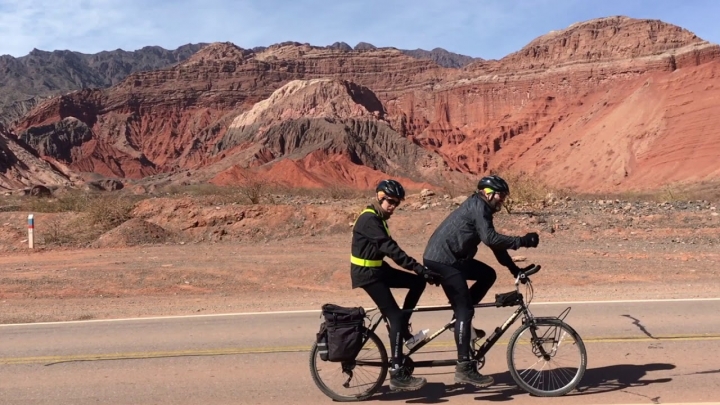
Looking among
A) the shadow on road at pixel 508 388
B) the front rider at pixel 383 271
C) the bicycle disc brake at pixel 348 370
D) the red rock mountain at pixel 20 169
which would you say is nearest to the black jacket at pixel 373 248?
the front rider at pixel 383 271

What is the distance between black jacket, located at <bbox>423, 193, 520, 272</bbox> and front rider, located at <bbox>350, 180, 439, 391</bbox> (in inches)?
10.1

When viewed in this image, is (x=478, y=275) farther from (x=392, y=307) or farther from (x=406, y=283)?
(x=392, y=307)

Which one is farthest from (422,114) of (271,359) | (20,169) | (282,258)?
(271,359)

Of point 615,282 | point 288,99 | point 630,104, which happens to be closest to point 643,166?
point 630,104

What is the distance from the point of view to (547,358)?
5859mm

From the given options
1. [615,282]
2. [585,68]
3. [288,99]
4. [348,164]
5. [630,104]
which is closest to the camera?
[615,282]

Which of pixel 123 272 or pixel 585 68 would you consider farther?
pixel 585 68

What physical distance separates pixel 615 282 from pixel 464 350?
7.97 m

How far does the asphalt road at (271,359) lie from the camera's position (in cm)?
596

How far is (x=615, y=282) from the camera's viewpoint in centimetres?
1255

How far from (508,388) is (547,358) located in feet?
1.52

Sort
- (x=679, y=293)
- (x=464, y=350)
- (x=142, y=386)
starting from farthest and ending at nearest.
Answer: (x=679, y=293), (x=142, y=386), (x=464, y=350)

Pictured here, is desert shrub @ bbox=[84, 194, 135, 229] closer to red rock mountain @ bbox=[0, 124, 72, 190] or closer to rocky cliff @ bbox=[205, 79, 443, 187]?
red rock mountain @ bbox=[0, 124, 72, 190]

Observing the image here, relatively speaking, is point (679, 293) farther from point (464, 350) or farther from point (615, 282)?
point (464, 350)
